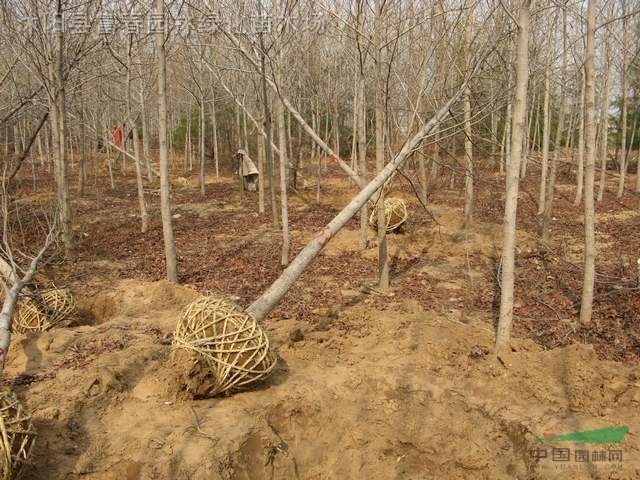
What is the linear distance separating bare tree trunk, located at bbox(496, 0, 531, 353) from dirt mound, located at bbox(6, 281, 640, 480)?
512 mm

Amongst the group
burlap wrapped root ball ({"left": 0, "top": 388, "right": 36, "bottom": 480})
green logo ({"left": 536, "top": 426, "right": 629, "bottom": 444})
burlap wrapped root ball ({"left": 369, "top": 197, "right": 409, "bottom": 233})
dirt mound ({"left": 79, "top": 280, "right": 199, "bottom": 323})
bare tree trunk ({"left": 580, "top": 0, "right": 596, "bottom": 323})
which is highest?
bare tree trunk ({"left": 580, "top": 0, "right": 596, "bottom": 323})

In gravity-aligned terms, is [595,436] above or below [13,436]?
below

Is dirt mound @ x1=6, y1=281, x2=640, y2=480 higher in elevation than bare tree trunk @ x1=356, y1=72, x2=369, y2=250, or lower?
lower

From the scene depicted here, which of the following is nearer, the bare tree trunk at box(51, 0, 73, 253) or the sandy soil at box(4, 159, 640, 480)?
the sandy soil at box(4, 159, 640, 480)

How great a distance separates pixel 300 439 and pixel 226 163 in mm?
22569

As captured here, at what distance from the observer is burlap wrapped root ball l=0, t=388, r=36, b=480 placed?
3.08 meters

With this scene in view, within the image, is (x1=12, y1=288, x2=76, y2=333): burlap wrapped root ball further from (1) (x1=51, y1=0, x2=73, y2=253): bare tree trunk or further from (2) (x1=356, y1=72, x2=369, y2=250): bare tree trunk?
(2) (x1=356, y1=72, x2=369, y2=250): bare tree trunk

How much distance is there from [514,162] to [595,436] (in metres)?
2.44

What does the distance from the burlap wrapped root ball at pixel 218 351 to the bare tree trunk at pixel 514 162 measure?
8.02ft

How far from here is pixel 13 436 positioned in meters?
3.18

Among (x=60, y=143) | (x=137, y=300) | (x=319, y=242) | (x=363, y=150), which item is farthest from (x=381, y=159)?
(x=60, y=143)

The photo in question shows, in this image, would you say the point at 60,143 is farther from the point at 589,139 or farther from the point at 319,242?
the point at 589,139

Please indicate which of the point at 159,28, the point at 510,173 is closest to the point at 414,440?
the point at 510,173

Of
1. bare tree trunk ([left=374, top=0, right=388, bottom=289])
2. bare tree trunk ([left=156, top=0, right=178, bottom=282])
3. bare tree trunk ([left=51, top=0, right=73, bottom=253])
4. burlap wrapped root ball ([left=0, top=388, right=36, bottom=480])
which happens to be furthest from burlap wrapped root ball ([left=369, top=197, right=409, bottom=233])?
burlap wrapped root ball ([left=0, top=388, right=36, bottom=480])
